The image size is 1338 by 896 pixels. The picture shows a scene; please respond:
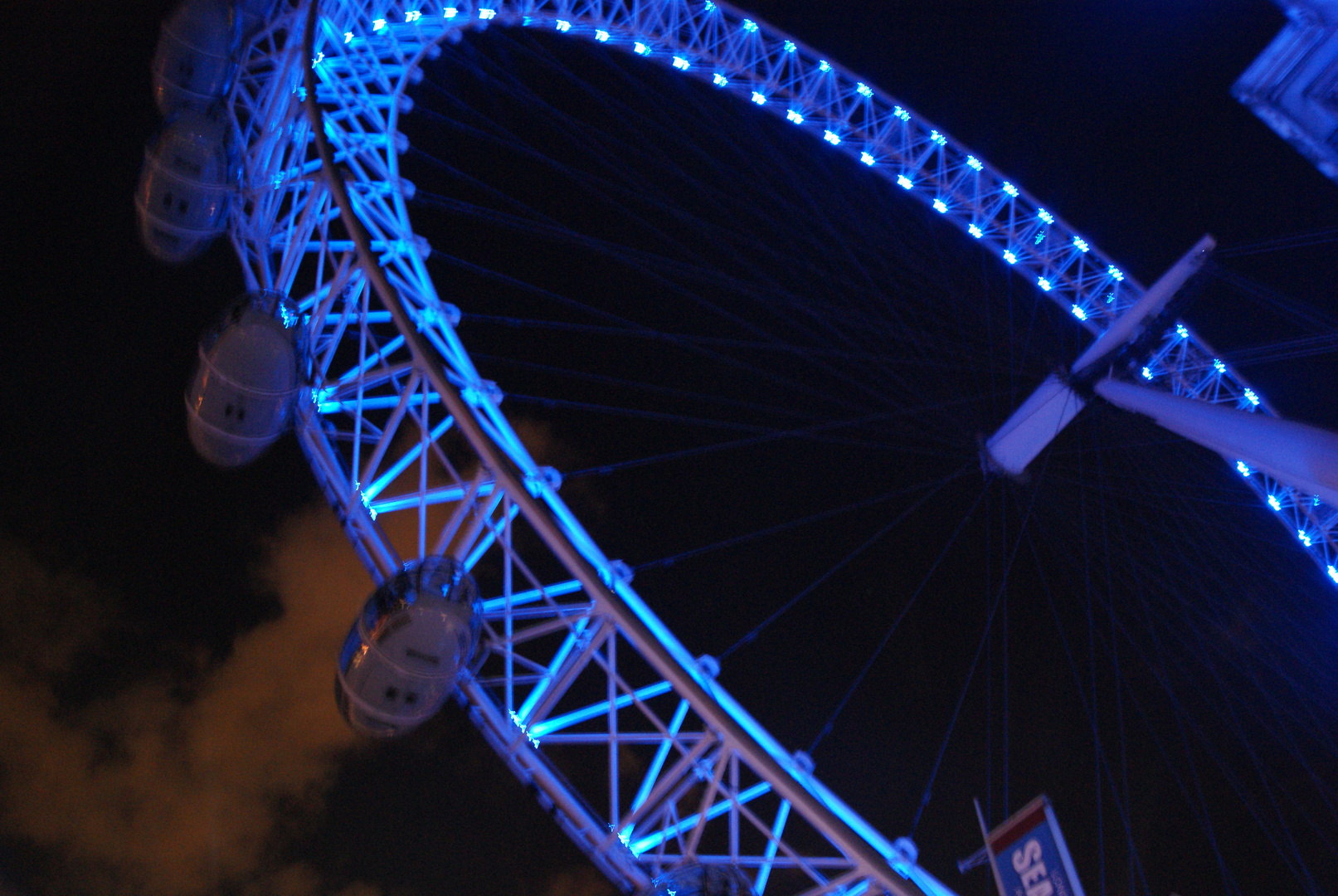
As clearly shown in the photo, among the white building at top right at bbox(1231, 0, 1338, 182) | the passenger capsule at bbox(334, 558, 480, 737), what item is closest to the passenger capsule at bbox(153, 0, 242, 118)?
the passenger capsule at bbox(334, 558, 480, 737)

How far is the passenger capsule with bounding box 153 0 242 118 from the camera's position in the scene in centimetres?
1039

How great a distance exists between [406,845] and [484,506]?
5810mm

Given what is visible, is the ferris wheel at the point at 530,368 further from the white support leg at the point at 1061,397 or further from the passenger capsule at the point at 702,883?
the white support leg at the point at 1061,397

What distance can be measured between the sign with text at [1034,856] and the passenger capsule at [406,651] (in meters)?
4.51

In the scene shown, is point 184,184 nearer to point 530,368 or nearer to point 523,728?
point 530,368

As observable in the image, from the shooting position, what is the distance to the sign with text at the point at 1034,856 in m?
7.30

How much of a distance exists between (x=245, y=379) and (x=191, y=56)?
418 centimetres

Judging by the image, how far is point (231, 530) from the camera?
41.1 feet

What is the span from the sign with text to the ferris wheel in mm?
671

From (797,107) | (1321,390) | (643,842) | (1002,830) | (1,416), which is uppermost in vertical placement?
(1321,390)

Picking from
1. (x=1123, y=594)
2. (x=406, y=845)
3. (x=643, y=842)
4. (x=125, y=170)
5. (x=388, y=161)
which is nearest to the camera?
(x=643, y=842)

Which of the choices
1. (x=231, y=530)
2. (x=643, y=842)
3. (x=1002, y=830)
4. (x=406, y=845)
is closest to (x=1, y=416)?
(x=231, y=530)

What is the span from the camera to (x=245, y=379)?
8.46 meters

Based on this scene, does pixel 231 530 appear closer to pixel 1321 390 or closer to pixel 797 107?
pixel 797 107
